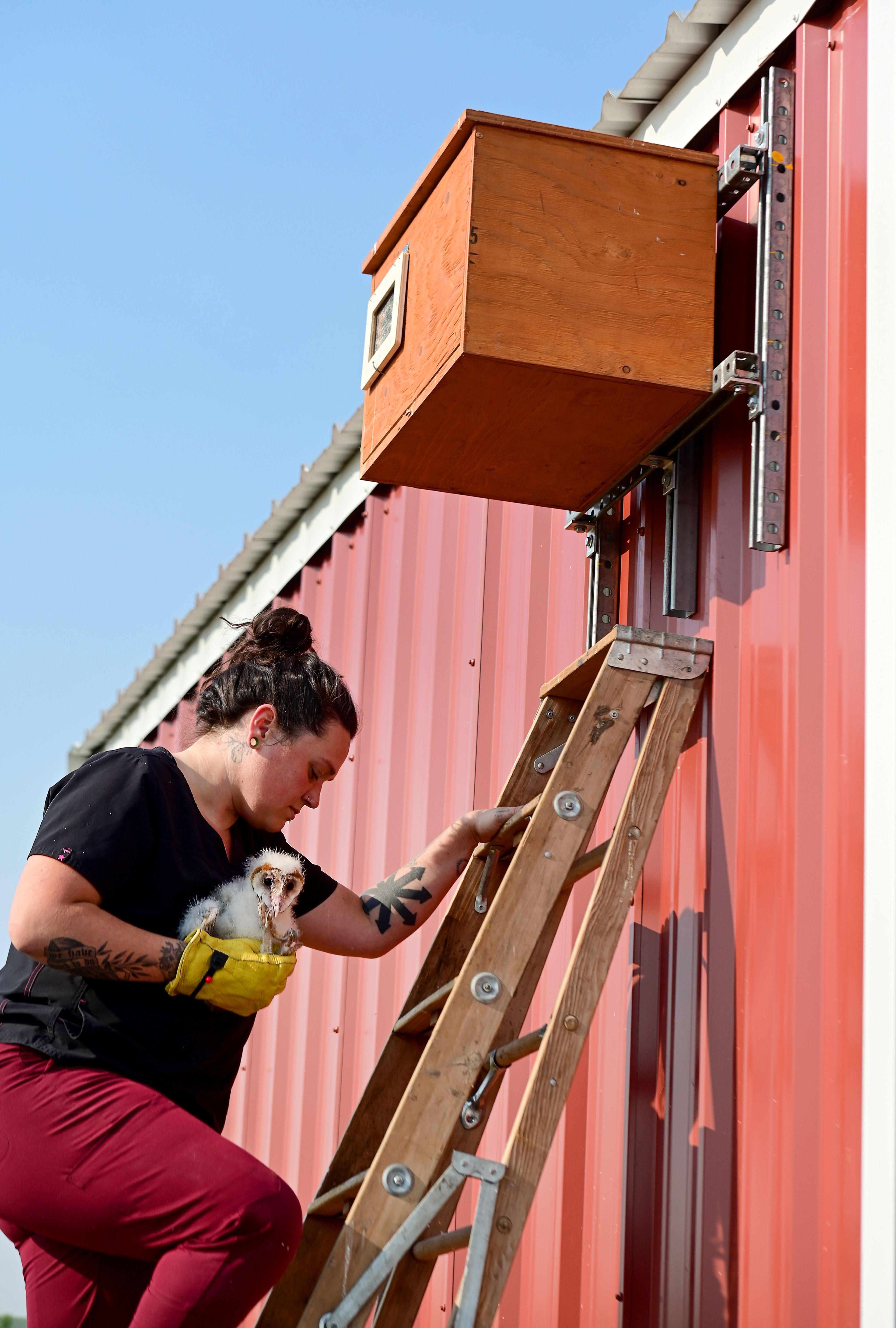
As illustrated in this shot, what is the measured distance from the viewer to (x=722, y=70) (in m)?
3.80

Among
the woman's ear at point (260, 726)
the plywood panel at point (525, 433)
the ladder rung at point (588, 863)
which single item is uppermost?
the plywood panel at point (525, 433)

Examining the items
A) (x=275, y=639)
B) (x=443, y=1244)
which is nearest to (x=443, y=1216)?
(x=443, y=1244)

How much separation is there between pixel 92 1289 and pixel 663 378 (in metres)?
2.40

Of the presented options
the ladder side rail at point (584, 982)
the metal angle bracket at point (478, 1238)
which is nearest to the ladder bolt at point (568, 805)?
the ladder side rail at point (584, 982)

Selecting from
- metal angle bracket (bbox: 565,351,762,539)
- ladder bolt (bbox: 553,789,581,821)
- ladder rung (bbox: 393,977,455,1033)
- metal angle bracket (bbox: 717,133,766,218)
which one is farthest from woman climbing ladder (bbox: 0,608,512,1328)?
metal angle bracket (bbox: 717,133,766,218)

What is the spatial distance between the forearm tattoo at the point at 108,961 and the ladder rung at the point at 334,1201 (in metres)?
0.75

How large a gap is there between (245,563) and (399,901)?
4.21 meters

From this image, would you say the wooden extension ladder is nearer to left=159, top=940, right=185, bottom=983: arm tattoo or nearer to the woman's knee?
the woman's knee

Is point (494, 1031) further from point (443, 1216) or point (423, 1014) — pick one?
point (423, 1014)

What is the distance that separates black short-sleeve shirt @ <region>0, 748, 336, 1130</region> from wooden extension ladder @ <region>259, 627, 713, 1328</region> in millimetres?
480

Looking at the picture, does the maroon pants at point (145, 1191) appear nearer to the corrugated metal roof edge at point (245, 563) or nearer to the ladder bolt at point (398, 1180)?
the ladder bolt at point (398, 1180)

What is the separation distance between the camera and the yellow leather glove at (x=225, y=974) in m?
3.09

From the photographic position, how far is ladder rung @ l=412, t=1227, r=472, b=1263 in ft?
9.57

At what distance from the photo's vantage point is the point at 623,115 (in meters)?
4.19
